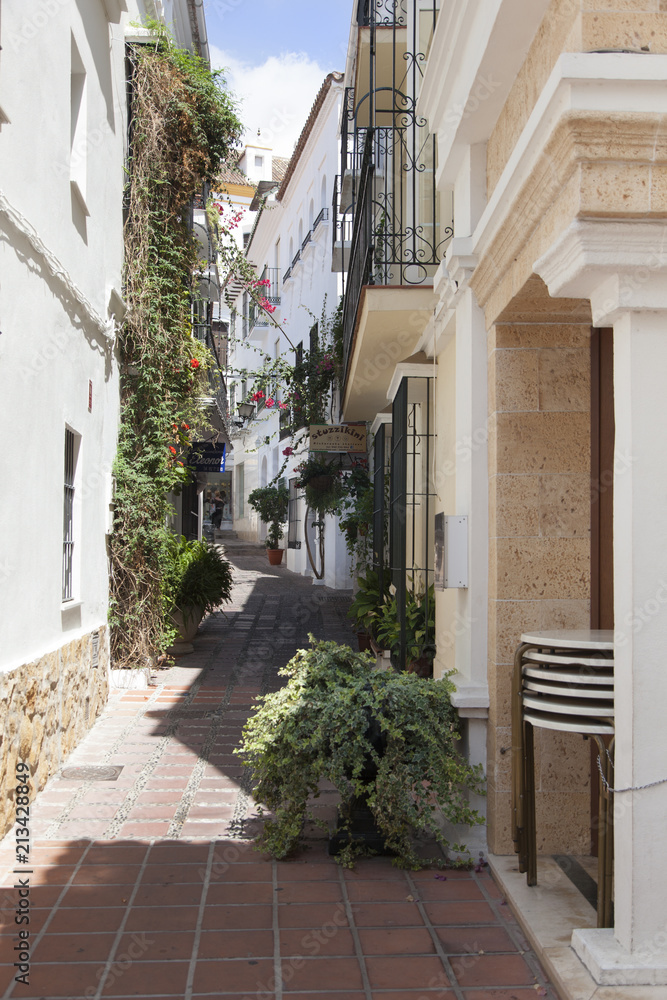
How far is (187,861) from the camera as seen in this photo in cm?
440

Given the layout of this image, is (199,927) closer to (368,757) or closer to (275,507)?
(368,757)

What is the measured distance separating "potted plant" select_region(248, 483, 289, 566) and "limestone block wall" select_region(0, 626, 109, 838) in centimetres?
1585

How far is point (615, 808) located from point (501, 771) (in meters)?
1.12

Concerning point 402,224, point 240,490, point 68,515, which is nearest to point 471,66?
point 402,224

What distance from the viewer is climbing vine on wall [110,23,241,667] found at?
347 inches

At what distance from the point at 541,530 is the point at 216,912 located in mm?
2268

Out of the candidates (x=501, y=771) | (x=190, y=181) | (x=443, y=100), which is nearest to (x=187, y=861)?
(x=501, y=771)

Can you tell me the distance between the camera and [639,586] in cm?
301

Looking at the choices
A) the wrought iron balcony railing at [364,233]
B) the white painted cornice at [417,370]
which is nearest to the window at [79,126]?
the wrought iron balcony railing at [364,233]

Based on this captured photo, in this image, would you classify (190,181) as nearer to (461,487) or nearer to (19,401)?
(19,401)

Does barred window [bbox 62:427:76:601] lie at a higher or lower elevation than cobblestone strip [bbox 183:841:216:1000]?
higher

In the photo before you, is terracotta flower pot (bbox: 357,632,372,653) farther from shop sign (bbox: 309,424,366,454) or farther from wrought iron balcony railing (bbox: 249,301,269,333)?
wrought iron balcony railing (bbox: 249,301,269,333)

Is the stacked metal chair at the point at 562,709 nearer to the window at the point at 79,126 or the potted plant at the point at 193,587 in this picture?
the window at the point at 79,126

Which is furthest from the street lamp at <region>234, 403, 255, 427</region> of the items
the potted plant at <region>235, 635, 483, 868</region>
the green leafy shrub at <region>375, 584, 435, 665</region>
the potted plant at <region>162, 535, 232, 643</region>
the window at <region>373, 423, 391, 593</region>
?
the potted plant at <region>235, 635, 483, 868</region>
